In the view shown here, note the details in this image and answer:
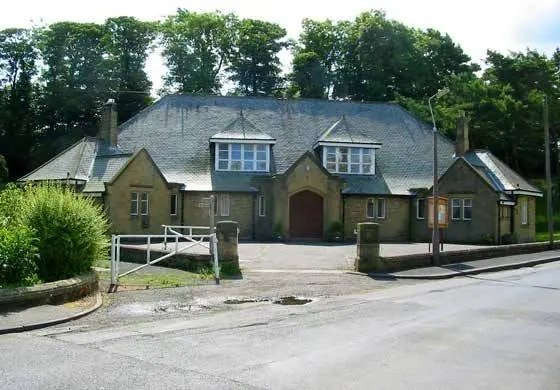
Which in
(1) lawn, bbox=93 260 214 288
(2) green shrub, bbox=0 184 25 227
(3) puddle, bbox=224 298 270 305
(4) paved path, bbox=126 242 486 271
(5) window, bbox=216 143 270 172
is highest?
(5) window, bbox=216 143 270 172

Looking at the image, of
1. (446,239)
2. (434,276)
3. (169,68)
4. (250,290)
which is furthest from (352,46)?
(250,290)

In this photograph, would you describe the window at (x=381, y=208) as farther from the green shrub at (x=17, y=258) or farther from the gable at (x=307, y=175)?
the green shrub at (x=17, y=258)

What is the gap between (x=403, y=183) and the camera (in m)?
41.0

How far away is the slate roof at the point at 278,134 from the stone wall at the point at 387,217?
62 cm

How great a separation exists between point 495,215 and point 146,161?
20.4m

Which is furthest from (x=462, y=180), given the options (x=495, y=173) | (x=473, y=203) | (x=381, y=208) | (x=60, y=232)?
(x=60, y=232)

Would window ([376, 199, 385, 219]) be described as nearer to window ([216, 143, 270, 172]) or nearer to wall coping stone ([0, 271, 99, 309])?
window ([216, 143, 270, 172])

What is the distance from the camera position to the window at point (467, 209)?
38472mm

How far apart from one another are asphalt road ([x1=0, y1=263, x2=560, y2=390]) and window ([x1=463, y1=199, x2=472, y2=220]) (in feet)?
80.7

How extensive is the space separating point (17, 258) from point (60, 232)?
6.05ft

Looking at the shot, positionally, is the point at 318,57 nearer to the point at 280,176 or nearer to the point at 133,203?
the point at 280,176

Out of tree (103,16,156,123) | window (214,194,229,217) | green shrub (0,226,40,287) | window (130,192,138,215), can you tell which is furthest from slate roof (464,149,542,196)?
tree (103,16,156,123)

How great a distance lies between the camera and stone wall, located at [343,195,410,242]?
129ft

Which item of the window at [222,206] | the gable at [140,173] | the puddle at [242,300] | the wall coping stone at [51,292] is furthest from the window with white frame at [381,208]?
the wall coping stone at [51,292]
